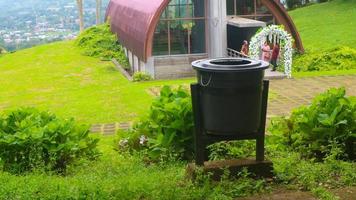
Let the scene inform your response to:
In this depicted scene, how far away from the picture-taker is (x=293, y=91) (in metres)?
15.6

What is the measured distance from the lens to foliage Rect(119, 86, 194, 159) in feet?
19.9

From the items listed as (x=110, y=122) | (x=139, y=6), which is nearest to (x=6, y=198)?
(x=110, y=122)

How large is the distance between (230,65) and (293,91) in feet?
35.7

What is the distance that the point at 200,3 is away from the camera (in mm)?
23484

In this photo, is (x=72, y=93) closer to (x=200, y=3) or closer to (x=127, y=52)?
(x=200, y=3)

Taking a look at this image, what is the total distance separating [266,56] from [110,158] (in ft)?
43.8

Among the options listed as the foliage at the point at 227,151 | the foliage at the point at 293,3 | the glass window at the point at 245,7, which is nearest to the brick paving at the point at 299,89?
the foliage at the point at 227,151

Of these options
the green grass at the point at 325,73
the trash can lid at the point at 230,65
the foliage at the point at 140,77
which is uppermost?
the trash can lid at the point at 230,65

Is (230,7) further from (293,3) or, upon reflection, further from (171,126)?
(293,3)

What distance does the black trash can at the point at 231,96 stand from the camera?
16.0 feet

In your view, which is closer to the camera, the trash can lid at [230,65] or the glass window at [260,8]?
the trash can lid at [230,65]

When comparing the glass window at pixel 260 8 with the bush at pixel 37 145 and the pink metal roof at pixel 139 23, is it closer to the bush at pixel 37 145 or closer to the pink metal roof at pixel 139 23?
the pink metal roof at pixel 139 23

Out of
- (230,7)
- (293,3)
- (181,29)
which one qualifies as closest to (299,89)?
(181,29)

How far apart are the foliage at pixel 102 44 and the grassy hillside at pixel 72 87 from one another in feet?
2.51
